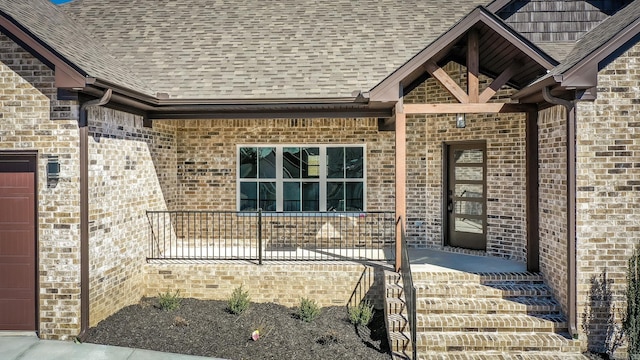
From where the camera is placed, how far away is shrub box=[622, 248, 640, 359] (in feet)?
19.4

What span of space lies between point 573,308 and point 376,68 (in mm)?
5361

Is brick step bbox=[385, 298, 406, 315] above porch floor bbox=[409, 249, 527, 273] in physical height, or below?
below

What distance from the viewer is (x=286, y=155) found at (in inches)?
394

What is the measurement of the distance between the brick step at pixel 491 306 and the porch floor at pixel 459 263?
79 centimetres

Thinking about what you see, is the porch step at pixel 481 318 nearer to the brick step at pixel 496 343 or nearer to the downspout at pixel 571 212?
the brick step at pixel 496 343

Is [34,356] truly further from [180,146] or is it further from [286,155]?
[286,155]

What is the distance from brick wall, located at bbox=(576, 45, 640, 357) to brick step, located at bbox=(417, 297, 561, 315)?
0.50 metres

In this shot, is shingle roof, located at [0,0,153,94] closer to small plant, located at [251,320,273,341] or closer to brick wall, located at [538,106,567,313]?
small plant, located at [251,320,273,341]

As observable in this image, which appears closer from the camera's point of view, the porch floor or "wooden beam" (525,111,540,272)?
"wooden beam" (525,111,540,272)

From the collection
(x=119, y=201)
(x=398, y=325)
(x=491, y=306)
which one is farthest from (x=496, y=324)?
(x=119, y=201)

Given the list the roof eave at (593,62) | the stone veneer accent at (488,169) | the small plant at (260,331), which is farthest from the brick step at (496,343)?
the roof eave at (593,62)

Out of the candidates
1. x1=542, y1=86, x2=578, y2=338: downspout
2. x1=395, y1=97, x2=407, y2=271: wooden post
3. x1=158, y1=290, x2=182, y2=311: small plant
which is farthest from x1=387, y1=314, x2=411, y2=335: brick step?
x1=158, y1=290, x2=182, y2=311: small plant

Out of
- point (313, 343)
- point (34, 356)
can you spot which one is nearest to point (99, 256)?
point (34, 356)

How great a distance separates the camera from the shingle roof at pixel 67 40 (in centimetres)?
652
